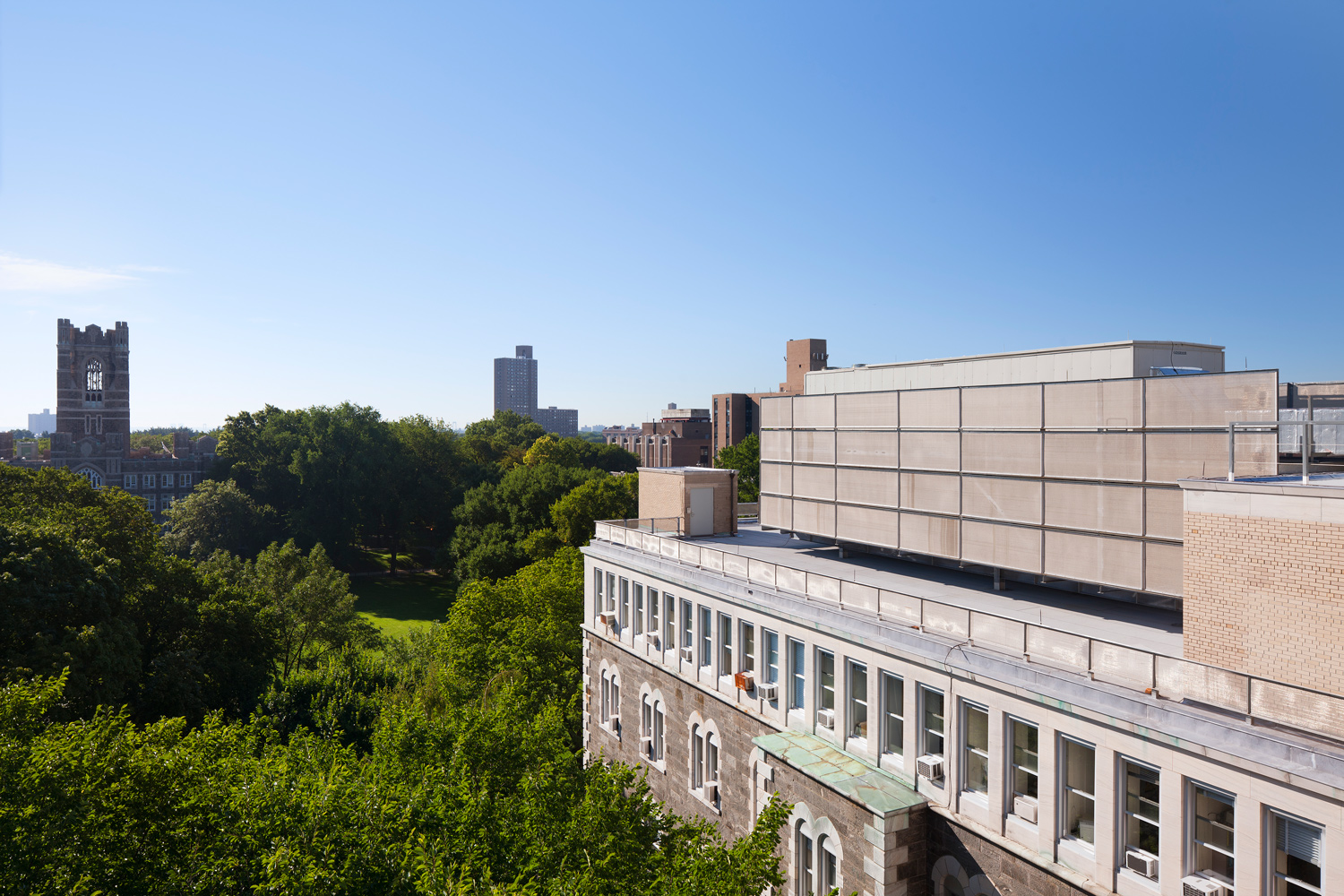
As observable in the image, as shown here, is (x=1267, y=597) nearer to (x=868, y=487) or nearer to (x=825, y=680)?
(x=825, y=680)

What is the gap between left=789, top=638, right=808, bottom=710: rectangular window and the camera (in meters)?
25.4

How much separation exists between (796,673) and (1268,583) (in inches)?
526

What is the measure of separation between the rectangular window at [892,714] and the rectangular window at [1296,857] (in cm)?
880

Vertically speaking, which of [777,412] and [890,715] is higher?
[777,412]

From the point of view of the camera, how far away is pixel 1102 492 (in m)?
22.7

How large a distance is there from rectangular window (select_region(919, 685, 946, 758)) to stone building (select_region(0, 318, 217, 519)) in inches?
4536

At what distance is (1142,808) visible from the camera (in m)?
16.1

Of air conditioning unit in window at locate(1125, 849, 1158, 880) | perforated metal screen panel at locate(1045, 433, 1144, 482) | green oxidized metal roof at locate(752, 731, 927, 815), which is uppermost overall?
perforated metal screen panel at locate(1045, 433, 1144, 482)

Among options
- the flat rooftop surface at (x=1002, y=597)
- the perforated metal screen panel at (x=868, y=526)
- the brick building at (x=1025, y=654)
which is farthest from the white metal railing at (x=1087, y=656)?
the perforated metal screen panel at (x=868, y=526)

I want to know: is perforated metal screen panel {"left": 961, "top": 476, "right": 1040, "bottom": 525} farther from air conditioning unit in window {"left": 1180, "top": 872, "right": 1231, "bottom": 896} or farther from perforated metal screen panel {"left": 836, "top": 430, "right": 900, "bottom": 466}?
air conditioning unit in window {"left": 1180, "top": 872, "right": 1231, "bottom": 896}

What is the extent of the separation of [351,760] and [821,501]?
768 inches

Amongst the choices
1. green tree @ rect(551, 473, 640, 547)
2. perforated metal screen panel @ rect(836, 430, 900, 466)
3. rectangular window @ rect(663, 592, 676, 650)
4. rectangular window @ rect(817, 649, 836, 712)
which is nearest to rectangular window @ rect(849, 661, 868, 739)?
rectangular window @ rect(817, 649, 836, 712)

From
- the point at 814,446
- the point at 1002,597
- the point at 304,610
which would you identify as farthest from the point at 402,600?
the point at 1002,597

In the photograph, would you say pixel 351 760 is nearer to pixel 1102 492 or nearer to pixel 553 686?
pixel 553 686
